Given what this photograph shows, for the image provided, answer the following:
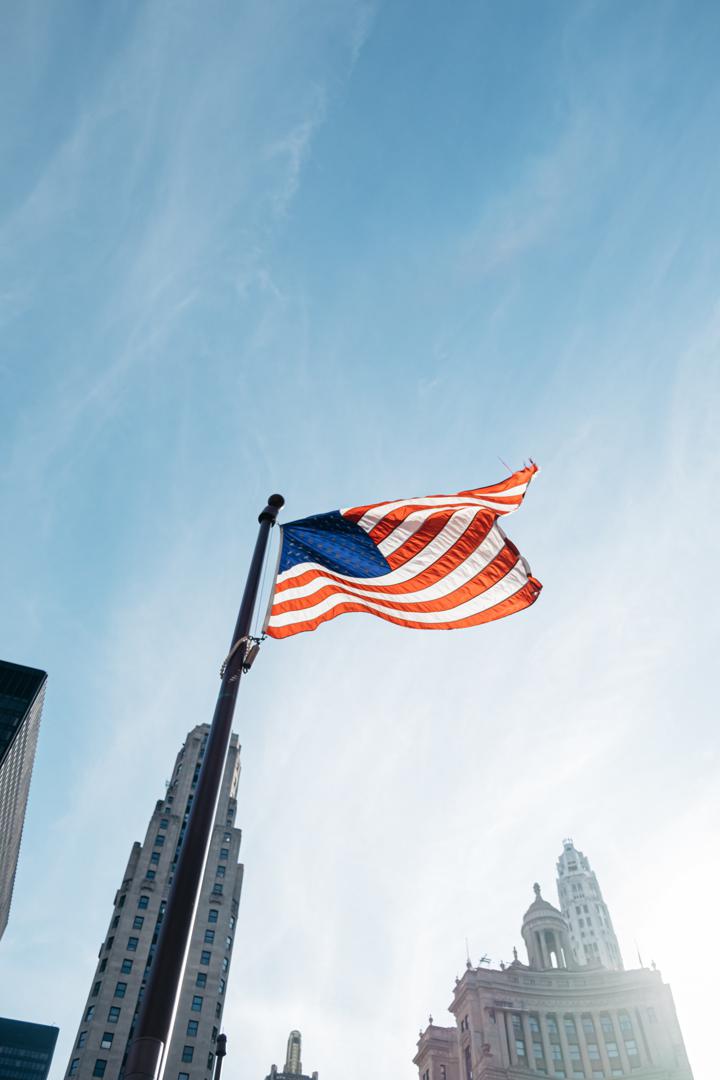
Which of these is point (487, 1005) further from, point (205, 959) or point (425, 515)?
point (425, 515)

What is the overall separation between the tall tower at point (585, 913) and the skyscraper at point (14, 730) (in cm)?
10773

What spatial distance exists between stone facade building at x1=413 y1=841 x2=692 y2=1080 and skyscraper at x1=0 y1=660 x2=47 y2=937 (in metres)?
70.9

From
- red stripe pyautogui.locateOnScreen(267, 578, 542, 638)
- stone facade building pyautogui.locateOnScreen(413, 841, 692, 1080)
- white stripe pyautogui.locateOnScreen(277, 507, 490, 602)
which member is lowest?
red stripe pyautogui.locateOnScreen(267, 578, 542, 638)

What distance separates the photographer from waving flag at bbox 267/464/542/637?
1388cm

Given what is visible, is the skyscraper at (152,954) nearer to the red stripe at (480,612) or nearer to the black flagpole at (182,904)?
the red stripe at (480,612)

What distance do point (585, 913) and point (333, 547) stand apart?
177m

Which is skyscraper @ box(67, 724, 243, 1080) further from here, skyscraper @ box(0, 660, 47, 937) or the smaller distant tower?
the smaller distant tower

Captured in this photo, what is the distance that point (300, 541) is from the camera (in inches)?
546

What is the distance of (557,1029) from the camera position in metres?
91.2

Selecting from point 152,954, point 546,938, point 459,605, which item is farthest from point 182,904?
point 546,938

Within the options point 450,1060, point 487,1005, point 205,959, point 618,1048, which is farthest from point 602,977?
point 205,959

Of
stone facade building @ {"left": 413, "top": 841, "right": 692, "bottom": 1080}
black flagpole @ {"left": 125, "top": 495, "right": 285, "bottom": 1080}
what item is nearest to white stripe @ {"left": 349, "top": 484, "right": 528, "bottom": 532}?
black flagpole @ {"left": 125, "top": 495, "right": 285, "bottom": 1080}

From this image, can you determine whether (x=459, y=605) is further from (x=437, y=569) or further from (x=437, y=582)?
(x=437, y=569)

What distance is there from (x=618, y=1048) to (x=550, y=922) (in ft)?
71.7
